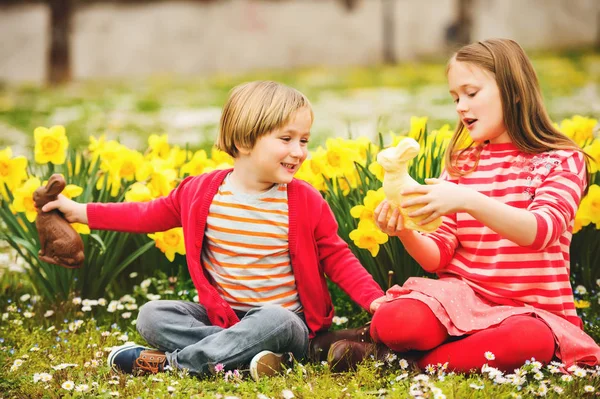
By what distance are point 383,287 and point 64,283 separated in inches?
49.9

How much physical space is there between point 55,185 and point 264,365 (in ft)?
3.16

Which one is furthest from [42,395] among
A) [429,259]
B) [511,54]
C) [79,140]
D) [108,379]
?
[79,140]

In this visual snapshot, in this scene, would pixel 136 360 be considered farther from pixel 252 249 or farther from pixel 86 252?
pixel 86 252

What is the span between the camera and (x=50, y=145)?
293 cm

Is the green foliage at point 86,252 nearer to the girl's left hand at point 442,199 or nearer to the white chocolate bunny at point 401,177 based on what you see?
the white chocolate bunny at point 401,177

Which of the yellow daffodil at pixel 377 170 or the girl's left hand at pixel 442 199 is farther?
the yellow daffodil at pixel 377 170

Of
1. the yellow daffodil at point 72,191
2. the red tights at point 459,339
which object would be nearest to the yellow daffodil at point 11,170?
the yellow daffodil at point 72,191

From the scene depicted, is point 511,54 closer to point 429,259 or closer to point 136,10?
point 429,259

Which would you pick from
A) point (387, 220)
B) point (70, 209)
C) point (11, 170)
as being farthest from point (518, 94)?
point (11, 170)

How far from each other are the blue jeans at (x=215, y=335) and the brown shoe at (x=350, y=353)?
11cm

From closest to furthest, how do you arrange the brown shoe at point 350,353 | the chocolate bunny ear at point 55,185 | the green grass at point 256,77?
the brown shoe at point 350,353
the chocolate bunny ear at point 55,185
the green grass at point 256,77

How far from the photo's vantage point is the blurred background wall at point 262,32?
48.4 feet

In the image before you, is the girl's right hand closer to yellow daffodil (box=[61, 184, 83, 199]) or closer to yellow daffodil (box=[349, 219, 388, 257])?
yellow daffodil (box=[349, 219, 388, 257])

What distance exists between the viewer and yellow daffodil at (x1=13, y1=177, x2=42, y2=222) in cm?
281
